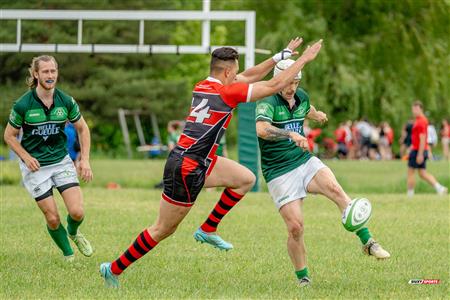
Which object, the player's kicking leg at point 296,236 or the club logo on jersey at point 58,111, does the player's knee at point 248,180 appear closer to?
the player's kicking leg at point 296,236

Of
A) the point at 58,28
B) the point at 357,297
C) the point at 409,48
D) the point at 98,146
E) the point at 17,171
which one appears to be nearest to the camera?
the point at 357,297

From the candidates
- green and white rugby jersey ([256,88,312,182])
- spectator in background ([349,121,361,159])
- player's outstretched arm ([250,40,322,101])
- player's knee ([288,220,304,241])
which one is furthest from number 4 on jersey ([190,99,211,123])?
spectator in background ([349,121,361,159])

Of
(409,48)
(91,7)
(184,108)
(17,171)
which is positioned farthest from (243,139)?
(184,108)

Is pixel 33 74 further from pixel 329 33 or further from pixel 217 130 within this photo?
pixel 329 33

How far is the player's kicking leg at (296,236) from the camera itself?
378 inches

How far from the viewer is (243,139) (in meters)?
23.3

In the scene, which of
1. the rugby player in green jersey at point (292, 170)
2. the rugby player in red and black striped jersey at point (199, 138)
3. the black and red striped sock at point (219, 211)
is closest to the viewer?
the rugby player in red and black striped jersey at point (199, 138)

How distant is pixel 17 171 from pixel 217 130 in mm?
19239

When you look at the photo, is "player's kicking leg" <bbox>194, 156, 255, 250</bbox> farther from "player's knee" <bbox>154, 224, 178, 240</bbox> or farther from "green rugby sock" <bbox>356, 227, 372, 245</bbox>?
"green rugby sock" <bbox>356, 227, 372, 245</bbox>

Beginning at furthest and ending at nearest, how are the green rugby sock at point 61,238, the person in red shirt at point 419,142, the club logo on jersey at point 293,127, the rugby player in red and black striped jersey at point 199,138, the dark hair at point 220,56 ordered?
the person in red shirt at point 419,142 → the green rugby sock at point 61,238 → the club logo on jersey at point 293,127 → the dark hair at point 220,56 → the rugby player in red and black striped jersey at point 199,138

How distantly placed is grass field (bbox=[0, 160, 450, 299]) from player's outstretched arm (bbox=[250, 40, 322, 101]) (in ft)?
5.72

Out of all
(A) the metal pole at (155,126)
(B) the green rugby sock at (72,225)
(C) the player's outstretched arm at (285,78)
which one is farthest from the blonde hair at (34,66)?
(A) the metal pole at (155,126)

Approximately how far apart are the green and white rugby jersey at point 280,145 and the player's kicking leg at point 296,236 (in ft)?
1.19

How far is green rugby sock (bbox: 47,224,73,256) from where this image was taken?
1117cm
